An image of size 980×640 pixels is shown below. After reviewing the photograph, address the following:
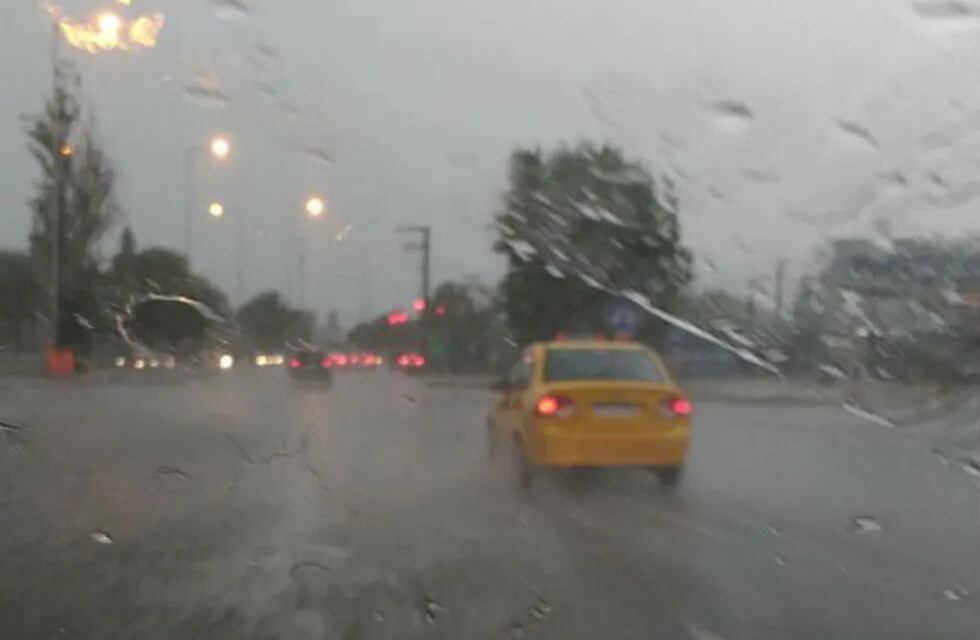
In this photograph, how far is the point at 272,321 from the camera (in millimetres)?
25609

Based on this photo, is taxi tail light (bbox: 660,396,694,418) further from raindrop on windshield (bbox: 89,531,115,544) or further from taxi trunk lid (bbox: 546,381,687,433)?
raindrop on windshield (bbox: 89,531,115,544)

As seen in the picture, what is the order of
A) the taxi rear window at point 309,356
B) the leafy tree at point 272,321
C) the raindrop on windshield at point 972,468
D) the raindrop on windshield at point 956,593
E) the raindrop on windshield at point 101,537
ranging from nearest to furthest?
1. the raindrop on windshield at point 956,593
2. the raindrop on windshield at point 101,537
3. the raindrop on windshield at point 972,468
4. the leafy tree at point 272,321
5. the taxi rear window at point 309,356

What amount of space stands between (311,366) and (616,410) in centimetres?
1879

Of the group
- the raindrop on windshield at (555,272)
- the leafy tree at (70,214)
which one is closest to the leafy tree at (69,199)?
the leafy tree at (70,214)

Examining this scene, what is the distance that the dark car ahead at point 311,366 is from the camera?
3044 centimetres

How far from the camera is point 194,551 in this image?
10211 mm

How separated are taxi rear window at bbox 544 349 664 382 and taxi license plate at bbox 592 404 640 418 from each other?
0.38 metres

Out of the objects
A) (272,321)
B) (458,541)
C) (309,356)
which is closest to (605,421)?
(458,541)

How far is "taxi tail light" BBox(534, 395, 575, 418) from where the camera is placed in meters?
13.7

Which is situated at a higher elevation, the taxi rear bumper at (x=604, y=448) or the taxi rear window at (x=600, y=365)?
the taxi rear window at (x=600, y=365)

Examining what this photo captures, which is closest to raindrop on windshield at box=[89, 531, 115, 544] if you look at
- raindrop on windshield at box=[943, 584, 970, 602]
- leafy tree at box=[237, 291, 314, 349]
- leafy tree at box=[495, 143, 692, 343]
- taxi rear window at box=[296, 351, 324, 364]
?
raindrop on windshield at box=[943, 584, 970, 602]

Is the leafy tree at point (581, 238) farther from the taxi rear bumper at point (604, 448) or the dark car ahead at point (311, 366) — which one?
the dark car ahead at point (311, 366)

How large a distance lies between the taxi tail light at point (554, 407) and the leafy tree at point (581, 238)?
4087mm

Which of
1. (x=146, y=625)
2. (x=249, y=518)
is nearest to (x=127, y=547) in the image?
(x=249, y=518)
